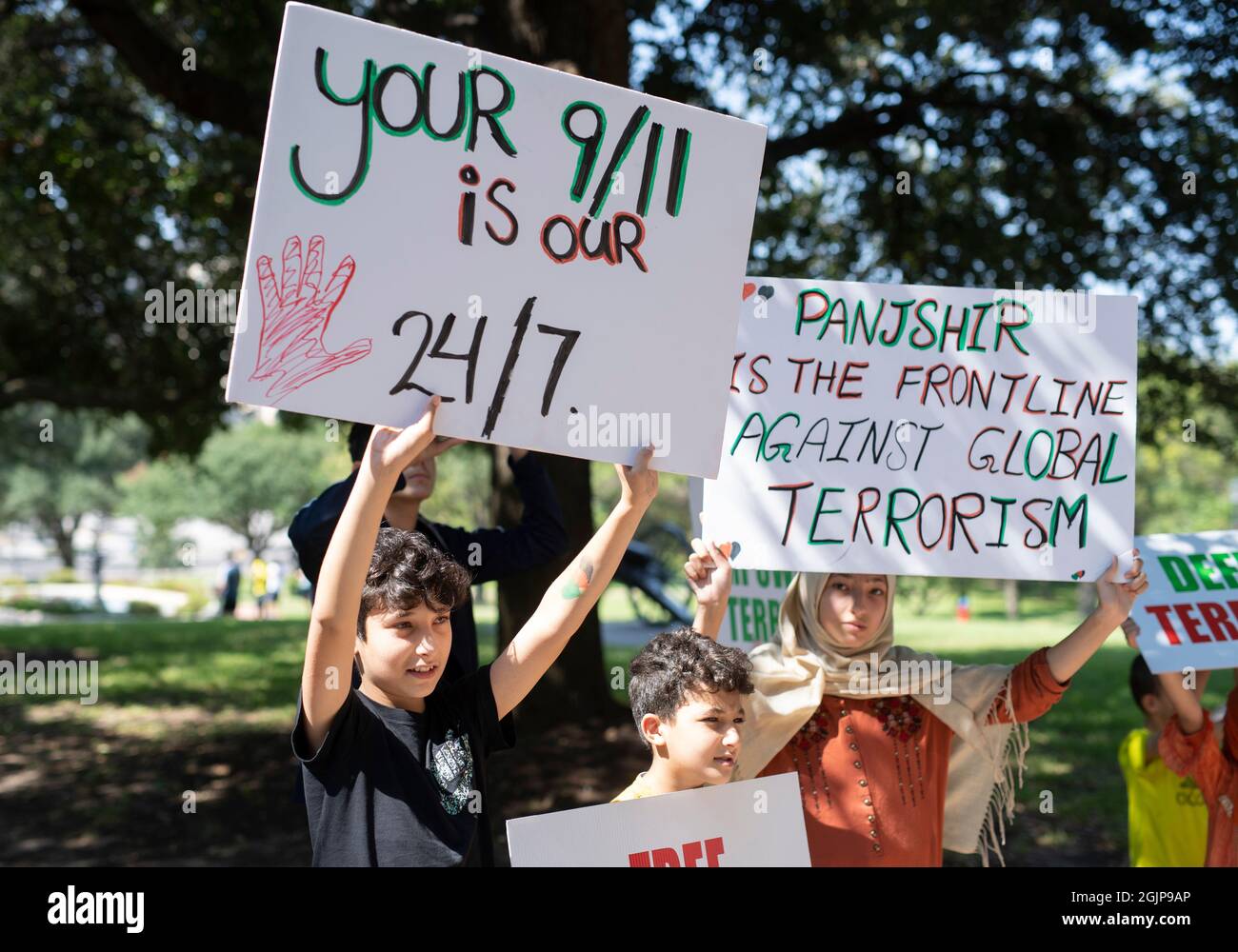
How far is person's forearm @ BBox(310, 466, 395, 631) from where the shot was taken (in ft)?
6.48

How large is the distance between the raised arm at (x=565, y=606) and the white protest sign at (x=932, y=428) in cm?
59

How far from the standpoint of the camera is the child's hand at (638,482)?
236 cm

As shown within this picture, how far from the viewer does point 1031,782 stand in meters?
8.44

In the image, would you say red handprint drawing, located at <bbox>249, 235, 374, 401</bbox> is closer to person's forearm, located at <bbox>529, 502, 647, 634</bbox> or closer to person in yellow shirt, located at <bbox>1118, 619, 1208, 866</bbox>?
person's forearm, located at <bbox>529, 502, 647, 634</bbox>

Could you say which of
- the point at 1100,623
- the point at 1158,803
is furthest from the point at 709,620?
the point at 1158,803

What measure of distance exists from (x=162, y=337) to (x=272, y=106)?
8.74 metres

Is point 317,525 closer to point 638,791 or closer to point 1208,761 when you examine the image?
point 638,791

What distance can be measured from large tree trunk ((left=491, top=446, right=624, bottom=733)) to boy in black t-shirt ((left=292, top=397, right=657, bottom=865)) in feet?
13.6

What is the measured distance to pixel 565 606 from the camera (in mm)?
2320

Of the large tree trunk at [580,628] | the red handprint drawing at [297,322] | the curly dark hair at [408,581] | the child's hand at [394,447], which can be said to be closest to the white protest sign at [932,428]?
the curly dark hair at [408,581]

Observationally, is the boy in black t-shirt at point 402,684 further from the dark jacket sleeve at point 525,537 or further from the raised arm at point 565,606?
the dark jacket sleeve at point 525,537

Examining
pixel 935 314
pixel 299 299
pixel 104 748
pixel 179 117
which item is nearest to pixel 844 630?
pixel 935 314

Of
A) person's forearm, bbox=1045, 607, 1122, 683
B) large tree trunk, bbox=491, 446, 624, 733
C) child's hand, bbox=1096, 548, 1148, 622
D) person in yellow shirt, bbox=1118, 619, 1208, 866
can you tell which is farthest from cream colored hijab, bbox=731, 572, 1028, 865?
large tree trunk, bbox=491, 446, 624, 733
